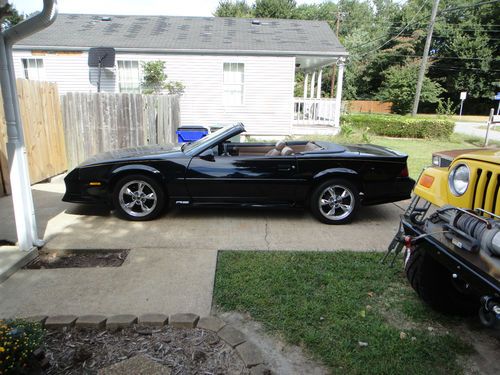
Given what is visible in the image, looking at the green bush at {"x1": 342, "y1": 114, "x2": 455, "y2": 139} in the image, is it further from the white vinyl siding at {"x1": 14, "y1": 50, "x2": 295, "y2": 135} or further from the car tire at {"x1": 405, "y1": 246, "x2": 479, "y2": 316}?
the car tire at {"x1": 405, "y1": 246, "x2": 479, "y2": 316}

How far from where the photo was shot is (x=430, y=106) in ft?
134

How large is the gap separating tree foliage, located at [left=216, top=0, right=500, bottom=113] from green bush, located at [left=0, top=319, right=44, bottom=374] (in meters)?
39.5

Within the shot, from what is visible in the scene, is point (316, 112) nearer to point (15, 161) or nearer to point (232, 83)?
point (232, 83)

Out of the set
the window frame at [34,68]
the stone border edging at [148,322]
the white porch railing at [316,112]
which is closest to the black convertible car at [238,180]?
Answer: the stone border edging at [148,322]

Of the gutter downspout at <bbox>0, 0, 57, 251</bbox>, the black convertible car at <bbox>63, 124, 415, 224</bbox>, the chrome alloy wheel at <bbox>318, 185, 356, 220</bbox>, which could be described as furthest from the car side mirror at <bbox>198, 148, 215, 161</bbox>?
the gutter downspout at <bbox>0, 0, 57, 251</bbox>

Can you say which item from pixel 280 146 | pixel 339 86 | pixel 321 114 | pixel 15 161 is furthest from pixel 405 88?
pixel 15 161

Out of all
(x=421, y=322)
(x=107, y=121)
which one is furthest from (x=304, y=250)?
(x=107, y=121)

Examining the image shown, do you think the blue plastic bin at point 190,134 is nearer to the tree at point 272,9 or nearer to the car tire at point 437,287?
the car tire at point 437,287

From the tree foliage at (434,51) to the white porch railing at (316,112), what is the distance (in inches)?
977

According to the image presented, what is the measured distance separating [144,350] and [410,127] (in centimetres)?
1757

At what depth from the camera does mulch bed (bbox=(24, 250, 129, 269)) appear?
4.03 metres

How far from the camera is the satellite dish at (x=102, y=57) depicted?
43.8ft

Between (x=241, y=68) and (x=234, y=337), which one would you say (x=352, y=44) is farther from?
(x=234, y=337)

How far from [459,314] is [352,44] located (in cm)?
4892
